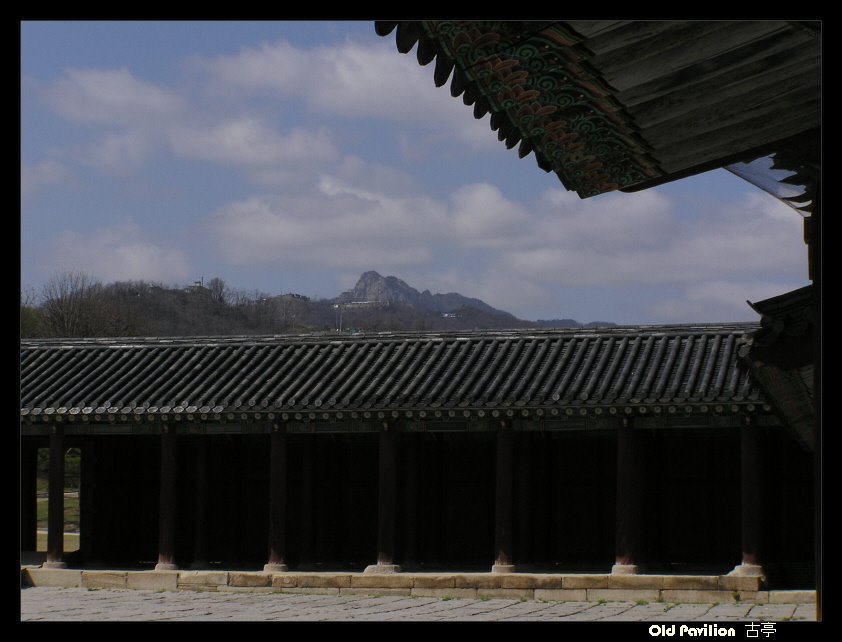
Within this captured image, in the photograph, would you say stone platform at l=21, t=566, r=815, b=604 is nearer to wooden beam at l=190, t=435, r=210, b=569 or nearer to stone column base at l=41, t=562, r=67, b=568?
stone column base at l=41, t=562, r=67, b=568

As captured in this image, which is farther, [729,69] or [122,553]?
[122,553]

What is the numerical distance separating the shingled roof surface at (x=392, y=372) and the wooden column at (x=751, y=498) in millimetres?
762

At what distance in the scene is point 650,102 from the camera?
6668 mm

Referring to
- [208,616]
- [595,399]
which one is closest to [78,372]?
[208,616]

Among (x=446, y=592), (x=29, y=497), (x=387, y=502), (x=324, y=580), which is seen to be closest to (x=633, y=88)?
(x=446, y=592)

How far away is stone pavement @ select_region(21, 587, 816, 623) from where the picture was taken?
14969mm

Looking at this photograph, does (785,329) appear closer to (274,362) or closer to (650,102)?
(650,102)

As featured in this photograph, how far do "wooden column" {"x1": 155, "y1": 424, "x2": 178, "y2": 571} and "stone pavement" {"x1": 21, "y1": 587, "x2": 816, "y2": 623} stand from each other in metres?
1.11

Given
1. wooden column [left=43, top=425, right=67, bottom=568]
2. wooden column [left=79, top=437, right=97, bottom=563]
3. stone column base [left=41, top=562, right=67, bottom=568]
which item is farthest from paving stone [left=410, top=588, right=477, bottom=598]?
wooden column [left=79, top=437, right=97, bottom=563]

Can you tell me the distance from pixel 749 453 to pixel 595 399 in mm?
2273

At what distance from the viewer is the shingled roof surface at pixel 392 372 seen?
18062mm

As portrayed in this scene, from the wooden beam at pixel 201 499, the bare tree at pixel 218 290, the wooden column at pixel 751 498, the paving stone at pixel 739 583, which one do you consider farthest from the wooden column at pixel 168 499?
the bare tree at pixel 218 290

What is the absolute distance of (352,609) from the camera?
16.2 m

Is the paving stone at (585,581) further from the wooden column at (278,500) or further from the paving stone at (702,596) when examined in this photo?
the wooden column at (278,500)
